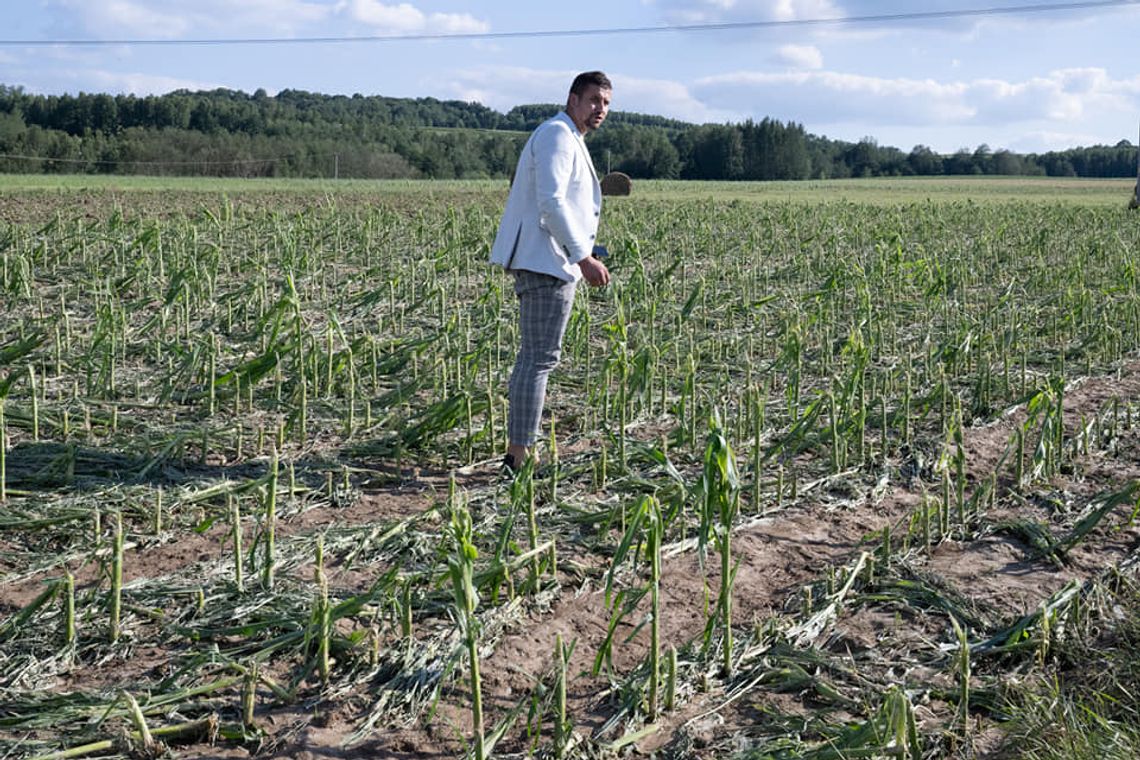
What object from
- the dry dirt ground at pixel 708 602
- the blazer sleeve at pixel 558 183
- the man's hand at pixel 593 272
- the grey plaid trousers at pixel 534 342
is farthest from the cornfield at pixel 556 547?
the blazer sleeve at pixel 558 183

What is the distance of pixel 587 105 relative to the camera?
181 inches

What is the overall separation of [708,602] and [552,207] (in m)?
1.72

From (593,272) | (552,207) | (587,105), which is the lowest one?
(593,272)

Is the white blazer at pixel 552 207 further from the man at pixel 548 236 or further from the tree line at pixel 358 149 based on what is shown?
the tree line at pixel 358 149

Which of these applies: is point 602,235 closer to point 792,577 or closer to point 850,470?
point 850,470

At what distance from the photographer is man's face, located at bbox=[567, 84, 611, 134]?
4605 mm

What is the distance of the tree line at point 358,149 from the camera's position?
44000mm

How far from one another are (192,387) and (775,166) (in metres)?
65.5

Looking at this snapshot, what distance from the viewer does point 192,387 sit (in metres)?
6.36

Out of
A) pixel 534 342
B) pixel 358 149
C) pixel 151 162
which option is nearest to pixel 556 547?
pixel 534 342

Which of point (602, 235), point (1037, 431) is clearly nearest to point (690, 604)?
point (1037, 431)

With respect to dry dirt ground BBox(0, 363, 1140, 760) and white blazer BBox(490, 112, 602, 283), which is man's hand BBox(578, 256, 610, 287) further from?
dry dirt ground BBox(0, 363, 1140, 760)

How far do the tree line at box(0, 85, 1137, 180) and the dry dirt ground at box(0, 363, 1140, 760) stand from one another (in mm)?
21417

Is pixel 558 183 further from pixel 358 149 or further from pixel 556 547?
pixel 358 149
